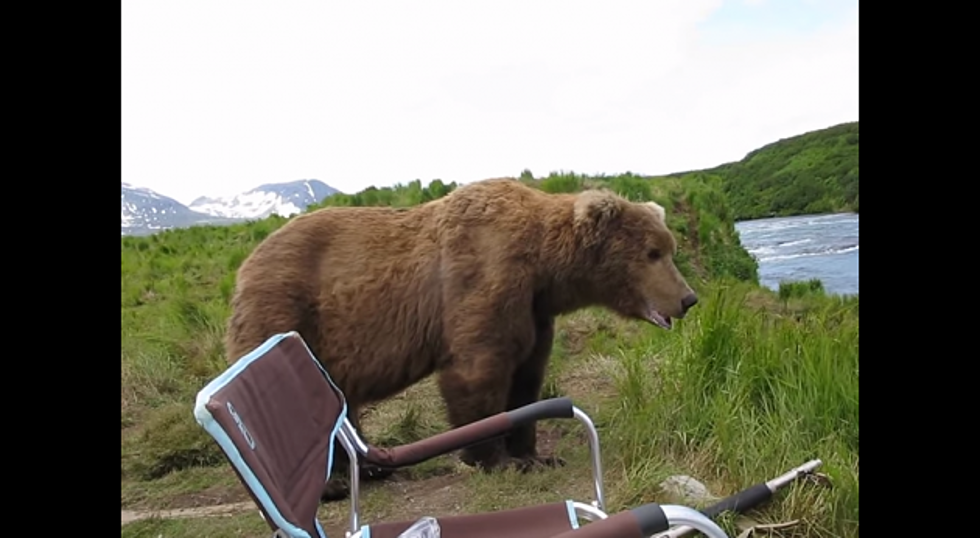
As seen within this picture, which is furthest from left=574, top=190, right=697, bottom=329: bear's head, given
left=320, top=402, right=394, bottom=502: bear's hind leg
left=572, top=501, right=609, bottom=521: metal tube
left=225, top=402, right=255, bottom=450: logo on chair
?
left=225, top=402, right=255, bottom=450: logo on chair

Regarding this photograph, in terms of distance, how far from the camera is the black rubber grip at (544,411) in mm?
2512

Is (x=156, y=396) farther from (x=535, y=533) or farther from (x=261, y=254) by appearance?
(x=535, y=533)

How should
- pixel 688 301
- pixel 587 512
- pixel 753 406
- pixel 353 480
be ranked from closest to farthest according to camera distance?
pixel 353 480
pixel 587 512
pixel 753 406
pixel 688 301

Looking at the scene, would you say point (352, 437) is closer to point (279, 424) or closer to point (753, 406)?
point (279, 424)

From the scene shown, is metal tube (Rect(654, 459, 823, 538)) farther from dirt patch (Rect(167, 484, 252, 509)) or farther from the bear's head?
dirt patch (Rect(167, 484, 252, 509))

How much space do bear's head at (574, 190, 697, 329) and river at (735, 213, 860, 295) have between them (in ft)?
2.43

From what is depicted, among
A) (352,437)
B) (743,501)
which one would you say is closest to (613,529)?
(352,437)

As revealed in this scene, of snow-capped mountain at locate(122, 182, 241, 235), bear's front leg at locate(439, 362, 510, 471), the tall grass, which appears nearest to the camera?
the tall grass

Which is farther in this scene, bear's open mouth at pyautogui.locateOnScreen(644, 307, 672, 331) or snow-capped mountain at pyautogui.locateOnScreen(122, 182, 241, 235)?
snow-capped mountain at pyautogui.locateOnScreen(122, 182, 241, 235)

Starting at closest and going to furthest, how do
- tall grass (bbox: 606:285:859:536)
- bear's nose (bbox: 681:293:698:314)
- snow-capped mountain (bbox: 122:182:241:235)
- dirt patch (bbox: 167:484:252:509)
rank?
1. tall grass (bbox: 606:285:859:536)
2. bear's nose (bbox: 681:293:698:314)
3. dirt patch (bbox: 167:484:252:509)
4. snow-capped mountain (bbox: 122:182:241:235)

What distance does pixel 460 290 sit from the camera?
4086 mm

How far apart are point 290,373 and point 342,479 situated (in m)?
2.07

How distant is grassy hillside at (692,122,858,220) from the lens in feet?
14.6

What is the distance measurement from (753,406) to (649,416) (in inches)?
18.4
